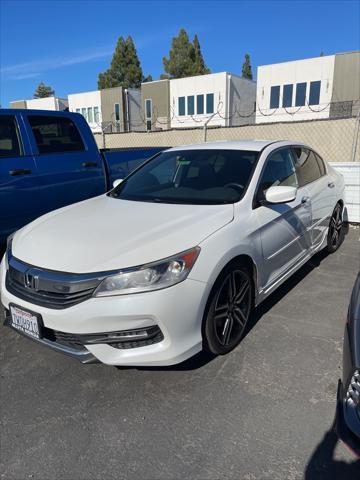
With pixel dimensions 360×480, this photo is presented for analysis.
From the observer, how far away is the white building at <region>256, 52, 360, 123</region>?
25609 millimetres

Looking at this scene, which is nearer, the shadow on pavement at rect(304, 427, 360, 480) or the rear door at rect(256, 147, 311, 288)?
the shadow on pavement at rect(304, 427, 360, 480)

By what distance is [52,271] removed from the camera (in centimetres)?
249

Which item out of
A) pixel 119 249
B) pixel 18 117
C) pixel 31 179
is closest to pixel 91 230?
pixel 119 249

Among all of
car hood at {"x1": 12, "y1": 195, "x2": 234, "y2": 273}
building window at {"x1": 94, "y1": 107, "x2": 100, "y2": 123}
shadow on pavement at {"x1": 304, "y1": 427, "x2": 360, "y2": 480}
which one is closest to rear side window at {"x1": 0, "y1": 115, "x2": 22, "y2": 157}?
car hood at {"x1": 12, "y1": 195, "x2": 234, "y2": 273}

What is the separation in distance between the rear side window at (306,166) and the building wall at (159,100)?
2964 cm

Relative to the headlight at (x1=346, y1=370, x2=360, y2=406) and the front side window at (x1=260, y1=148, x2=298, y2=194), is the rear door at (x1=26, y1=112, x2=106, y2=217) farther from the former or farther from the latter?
the headlight at (x1=346, y1=370, x2=360, y2=406)

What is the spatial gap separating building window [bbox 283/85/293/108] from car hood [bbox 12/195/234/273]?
27.8 meters

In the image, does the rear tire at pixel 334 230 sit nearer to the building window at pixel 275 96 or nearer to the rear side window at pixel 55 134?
the rear side window at pixel 55 134

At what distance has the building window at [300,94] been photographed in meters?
27.5

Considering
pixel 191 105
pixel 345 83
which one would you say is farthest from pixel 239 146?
pixel 191 105

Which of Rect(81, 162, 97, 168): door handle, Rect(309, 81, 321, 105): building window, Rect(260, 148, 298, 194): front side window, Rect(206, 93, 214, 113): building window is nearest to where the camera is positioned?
Rect(260, 148, 298, 194): front side window

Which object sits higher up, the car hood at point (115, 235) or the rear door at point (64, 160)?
the rear door at point (64, 160)

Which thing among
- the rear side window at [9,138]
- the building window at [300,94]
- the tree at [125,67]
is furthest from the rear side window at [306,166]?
the tree at [125,67]

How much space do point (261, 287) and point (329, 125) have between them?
818cm
